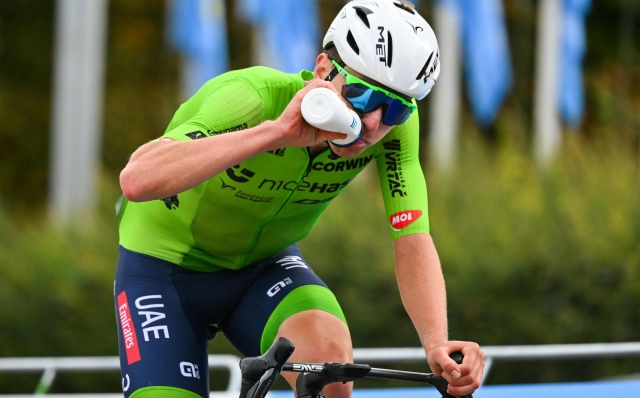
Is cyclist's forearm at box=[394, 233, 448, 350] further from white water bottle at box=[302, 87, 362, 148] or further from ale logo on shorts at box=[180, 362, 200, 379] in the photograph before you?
white water bottle at box=[302, 87, 362, 148]

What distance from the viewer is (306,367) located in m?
3.13

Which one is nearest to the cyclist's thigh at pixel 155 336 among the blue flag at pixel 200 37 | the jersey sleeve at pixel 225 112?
the jersey sleeve at pixel 225 112

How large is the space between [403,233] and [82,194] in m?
10.4

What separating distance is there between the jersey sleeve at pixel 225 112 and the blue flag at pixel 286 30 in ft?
37.6

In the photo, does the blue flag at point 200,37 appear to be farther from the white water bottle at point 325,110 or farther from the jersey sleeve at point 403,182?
the white water bottle at point 325,110

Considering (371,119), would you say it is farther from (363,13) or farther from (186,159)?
(186,159)

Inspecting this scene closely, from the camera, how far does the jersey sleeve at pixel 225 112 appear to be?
10.9 feet

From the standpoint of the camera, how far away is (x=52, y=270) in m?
10.9

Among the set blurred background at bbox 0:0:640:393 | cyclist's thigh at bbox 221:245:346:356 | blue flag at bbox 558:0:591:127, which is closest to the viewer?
cyclist's thigh at bbox 221:245:346:356

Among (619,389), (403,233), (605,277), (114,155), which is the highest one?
(403,233)

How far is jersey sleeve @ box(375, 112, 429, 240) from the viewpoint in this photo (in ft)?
12.6

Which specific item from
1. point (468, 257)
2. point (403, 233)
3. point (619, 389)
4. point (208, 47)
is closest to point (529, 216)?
point (468, 257)

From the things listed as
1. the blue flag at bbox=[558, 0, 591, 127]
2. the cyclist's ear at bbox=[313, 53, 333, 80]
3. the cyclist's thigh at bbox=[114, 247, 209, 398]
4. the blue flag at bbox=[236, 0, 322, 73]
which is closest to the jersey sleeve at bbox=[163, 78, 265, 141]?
the cyclist's ear at bbox=[313, 53, 333, 80]

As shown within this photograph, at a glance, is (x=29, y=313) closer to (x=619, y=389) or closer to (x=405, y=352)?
(x=405, y=352)
